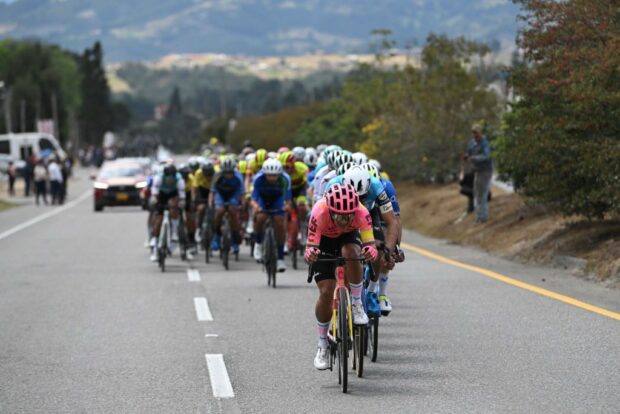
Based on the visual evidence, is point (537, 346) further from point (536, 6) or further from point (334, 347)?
point (536, 6)

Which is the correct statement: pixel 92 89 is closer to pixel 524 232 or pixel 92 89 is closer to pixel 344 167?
pixel 524 232

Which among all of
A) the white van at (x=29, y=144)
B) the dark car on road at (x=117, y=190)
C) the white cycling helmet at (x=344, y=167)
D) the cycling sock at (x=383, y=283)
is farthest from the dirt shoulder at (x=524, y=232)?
the white van at (x=29, y=144)

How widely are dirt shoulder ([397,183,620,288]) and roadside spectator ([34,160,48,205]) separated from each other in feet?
63.1

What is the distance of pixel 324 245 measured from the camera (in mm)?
10281

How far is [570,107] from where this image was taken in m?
18.9

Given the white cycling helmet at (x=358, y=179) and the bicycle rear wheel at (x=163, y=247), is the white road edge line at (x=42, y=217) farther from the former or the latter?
the white cycling helmet at (x=358, y=179)

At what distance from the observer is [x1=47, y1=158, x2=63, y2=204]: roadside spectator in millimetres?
48781

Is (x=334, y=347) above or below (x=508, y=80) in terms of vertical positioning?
below

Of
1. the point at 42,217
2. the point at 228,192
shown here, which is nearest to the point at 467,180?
the point at 228,192

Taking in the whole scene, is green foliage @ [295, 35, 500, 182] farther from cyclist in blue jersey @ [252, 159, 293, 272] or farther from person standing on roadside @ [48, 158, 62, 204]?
cyclist in blue jersey @ [252, 159, 293, 272]

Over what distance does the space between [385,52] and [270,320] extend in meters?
39.6

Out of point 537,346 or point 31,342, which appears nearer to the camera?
point 537,346

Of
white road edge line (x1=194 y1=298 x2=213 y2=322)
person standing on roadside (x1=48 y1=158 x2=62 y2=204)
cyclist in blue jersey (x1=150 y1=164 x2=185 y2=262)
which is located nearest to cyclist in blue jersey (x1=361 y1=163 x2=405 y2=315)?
white road edge line (x1=194 y1=298 x2=213 y2=322)

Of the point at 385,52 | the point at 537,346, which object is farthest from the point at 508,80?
the point at 385,52
